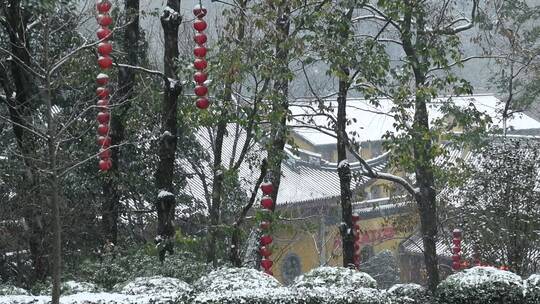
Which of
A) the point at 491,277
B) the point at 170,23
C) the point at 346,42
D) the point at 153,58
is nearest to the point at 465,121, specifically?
the point at 346,42

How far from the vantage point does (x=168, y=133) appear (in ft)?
26.6

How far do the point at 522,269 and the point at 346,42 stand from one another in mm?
5997

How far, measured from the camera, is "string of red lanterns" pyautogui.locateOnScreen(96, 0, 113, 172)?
7340 mm

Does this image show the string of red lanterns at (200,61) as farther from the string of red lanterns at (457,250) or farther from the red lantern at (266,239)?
the string of red lanterns at (457,250)

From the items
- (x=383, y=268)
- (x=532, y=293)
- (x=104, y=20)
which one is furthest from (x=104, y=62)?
(x=383, y=268)

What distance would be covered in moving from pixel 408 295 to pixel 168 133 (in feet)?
9.77

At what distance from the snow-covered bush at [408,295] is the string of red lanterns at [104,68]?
9.78 feet

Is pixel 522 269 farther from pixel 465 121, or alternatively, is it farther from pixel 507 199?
pixel 465 121

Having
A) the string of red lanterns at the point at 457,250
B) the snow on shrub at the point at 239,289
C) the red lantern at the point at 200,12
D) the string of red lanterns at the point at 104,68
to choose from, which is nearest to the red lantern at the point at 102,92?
the string of red lanterns at the point at 104,68

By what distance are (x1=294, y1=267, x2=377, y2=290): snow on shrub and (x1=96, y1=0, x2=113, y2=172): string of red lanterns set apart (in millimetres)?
2334

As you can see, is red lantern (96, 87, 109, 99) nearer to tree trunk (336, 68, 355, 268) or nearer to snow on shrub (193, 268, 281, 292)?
snow on shrub (193, 268, 281, 292)

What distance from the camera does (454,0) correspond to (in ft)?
39.2

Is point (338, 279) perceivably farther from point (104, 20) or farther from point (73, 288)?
point (104, 20)

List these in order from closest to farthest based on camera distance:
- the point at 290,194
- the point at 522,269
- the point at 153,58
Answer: the point at 522,269 → the point at 153,58 → the point at 290,194
